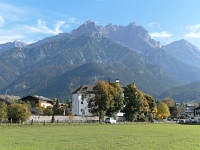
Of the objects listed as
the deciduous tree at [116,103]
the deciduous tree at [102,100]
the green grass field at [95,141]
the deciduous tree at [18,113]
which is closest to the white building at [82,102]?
the deciduous tree at [116,103]

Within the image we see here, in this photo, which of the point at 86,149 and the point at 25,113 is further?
the point at 25,113

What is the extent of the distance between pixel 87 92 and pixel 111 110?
1357 inches

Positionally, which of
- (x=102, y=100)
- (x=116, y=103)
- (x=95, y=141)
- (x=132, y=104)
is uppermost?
(x=102, y=100)

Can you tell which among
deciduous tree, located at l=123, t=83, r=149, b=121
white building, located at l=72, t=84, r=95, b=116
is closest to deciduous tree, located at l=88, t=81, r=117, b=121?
deciduous tree, located at l=123, t=83, r=149, b=121

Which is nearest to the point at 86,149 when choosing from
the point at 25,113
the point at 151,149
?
the point at 151,149

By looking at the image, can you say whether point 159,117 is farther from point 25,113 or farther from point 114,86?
point 25,113

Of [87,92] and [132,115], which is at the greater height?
[87,92]

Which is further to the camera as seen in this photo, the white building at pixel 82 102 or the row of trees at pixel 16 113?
the white building at pixel 82 102

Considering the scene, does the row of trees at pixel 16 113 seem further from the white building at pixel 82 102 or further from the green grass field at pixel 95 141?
the white building at pixel 82 102

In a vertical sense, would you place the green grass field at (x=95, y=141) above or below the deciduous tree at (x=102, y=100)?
below

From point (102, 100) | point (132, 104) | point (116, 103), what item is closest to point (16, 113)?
point (102, 100)

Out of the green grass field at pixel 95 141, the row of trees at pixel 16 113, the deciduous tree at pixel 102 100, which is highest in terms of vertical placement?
the deciduous tree at pixel 102 100

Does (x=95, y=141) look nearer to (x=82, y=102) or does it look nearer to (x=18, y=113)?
(x=18, y=113)

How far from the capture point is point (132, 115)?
96750 mm
